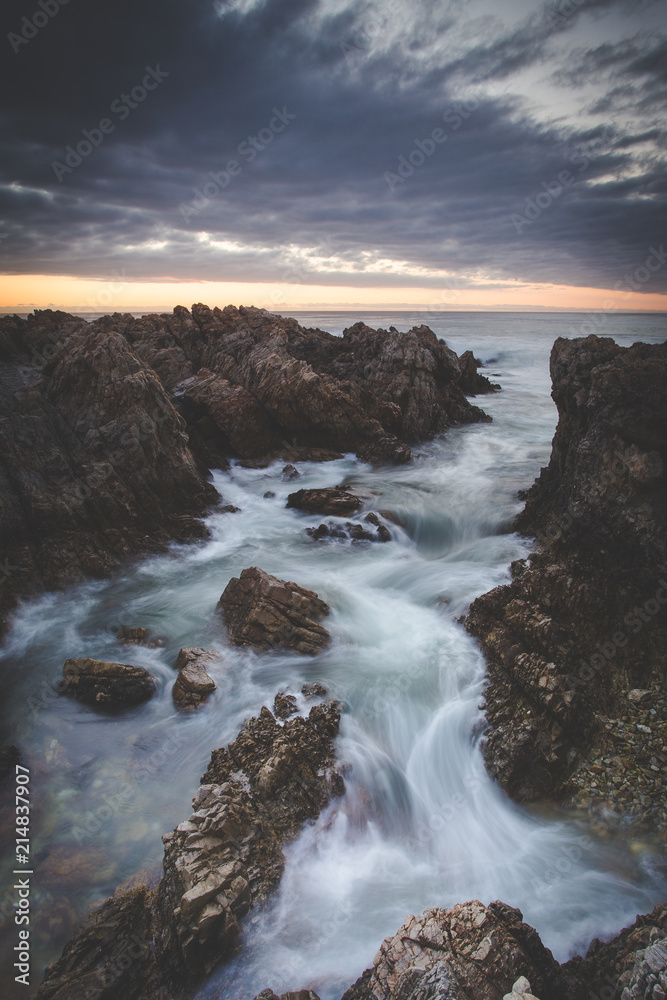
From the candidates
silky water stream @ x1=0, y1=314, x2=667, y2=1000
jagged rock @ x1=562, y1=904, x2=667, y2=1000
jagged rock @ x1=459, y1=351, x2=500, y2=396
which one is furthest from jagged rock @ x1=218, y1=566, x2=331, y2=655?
jagged rock @ x1=459, y1=351, x2=500, y2=396

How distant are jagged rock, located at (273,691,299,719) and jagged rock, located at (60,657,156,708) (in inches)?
92.5

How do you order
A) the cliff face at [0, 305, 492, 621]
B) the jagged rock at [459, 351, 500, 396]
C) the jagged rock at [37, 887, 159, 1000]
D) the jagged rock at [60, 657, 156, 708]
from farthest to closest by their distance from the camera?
the jagged rock at [459, 351, 500, 396] < the cliff face at [0, 305, 492, 621] < the jagged rock at [60, 657, 156, 708] < the jagged rock at [37, 887, 159, 1000]

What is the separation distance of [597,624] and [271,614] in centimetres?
593

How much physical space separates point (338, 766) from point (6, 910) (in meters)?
4.14

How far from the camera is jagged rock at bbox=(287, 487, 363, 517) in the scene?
1588 centimetres

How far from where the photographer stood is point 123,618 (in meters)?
10.7

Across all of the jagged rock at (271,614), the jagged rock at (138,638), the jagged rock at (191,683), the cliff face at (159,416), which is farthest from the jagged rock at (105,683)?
the cliff face at (159,416)

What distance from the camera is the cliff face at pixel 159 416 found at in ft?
38.1

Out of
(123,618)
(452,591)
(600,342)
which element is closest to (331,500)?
(452,591)

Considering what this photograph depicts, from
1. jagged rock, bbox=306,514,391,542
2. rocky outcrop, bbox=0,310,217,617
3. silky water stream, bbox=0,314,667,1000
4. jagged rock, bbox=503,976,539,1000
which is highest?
rocky outcrop, bbox=0,310,217,617

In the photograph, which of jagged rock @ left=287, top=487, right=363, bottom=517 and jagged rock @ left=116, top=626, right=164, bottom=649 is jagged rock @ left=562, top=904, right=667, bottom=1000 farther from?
jagged rock @ left=287, top=487, right=363, bottom=517

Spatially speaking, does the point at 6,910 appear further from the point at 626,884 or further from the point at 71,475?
the point at 71,475

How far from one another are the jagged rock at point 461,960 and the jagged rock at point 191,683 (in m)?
4.83

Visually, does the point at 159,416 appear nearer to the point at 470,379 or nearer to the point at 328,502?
the point at 328,502
